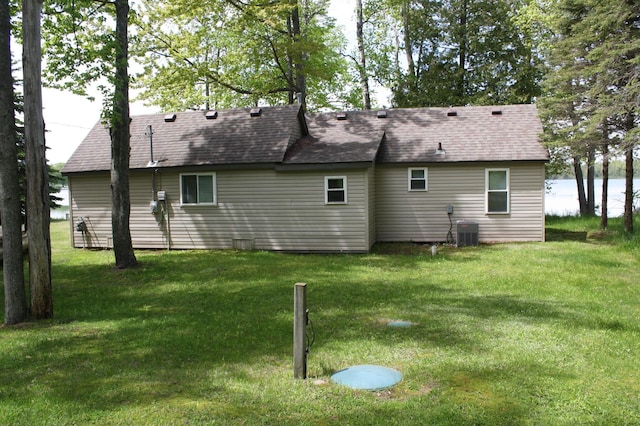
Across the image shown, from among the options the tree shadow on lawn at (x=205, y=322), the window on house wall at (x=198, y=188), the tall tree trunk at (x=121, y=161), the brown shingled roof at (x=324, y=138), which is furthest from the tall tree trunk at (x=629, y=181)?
the tall tree trunk at (x=121, y=161)

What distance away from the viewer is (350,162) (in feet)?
43.3

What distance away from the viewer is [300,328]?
4633mm

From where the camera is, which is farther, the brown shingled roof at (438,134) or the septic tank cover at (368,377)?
the brown shingled roof at (438,134)

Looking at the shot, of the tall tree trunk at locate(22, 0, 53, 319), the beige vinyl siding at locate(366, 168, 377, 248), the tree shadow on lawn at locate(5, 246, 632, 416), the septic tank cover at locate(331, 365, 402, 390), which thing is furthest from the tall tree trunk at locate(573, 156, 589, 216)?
the tall tree trunk at locate(22, 0, 53, 319)

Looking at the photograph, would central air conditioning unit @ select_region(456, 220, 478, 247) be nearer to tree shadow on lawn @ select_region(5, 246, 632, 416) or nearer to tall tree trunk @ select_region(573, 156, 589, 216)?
tree shadow on lawn @ select_region(5, 246, 632, 416)

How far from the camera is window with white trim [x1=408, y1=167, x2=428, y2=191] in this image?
15.4 metres

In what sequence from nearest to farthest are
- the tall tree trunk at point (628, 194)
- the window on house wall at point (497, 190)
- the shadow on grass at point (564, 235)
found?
1. the tall tree trunk at point (628, 194)
2. the window on house wall at point (497, 190)
3. the shadow on grass at point (564, 235)

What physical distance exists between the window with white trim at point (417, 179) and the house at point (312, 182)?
0.03m

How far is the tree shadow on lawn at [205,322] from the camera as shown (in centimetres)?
483

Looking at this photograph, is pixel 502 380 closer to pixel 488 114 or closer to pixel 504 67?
pixel 488 114

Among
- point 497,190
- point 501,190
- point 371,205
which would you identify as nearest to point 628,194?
point 501,190

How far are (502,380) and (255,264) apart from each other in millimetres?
8029

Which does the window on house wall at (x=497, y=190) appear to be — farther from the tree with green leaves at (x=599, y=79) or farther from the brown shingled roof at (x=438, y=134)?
the tree with green leaves at (x=599, y=79)

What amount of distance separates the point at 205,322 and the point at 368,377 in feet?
10.0
